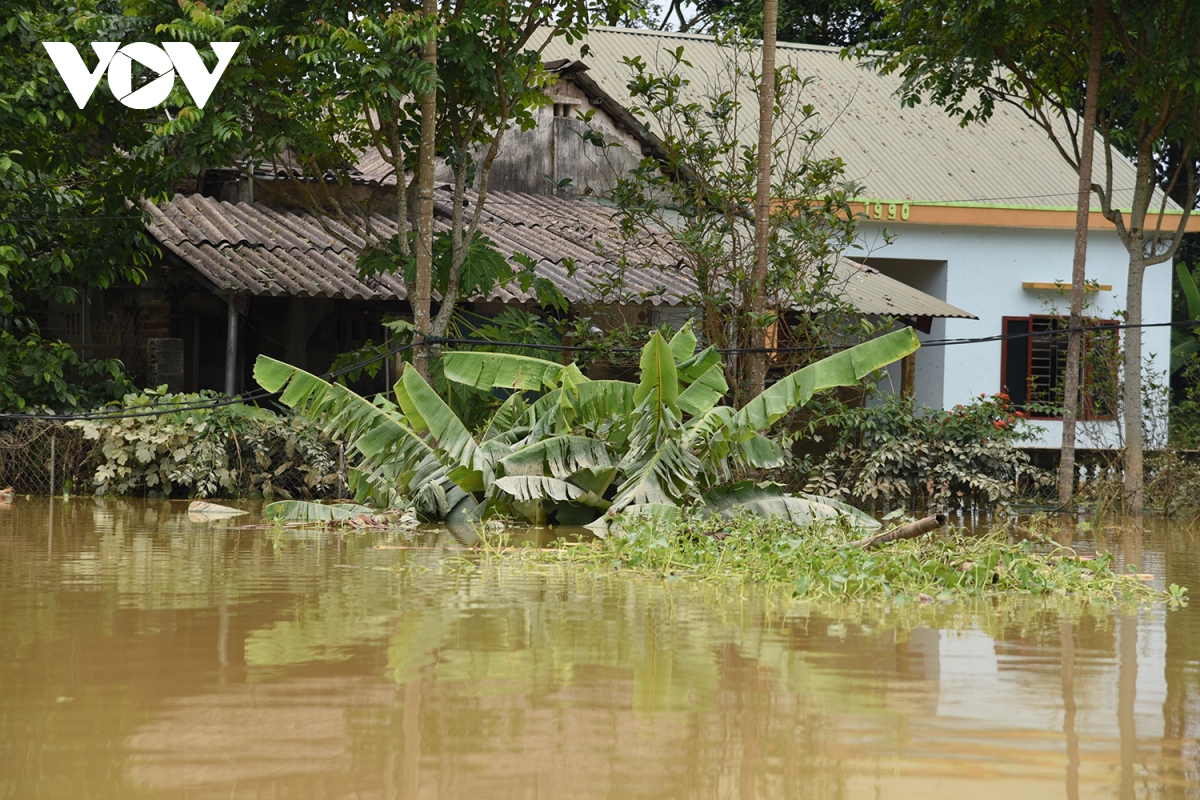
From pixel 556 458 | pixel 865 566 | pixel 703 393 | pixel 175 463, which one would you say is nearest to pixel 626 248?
pixel 175 463

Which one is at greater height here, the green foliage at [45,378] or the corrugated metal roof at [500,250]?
the corrugated metal roof at [500,250]

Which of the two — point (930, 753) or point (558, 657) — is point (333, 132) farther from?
point (930, 753)

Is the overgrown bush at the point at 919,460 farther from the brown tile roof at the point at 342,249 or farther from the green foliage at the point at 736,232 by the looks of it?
the brown tile roof at the point at 342,249

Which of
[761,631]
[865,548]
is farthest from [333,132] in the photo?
[761,631]

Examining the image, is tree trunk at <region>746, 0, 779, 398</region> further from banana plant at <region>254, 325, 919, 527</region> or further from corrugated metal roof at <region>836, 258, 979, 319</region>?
corrugated metal roof at <region>836, 258, 979, 319</region>

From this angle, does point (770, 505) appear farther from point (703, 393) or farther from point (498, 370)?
point (498, 370)

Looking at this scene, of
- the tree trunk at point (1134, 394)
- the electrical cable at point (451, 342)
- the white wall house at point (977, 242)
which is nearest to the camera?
the electrical cable at point (451, 342)

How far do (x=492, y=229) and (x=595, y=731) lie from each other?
1413 cm

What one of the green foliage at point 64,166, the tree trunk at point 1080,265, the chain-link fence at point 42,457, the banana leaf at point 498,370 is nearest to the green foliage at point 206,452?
the chain-link fence at point 42,457

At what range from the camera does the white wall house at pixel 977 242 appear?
20312 mm

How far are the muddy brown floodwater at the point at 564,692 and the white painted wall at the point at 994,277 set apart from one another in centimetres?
1337

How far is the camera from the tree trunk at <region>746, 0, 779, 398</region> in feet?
43.0

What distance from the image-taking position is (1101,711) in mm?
4703

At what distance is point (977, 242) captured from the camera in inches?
815
